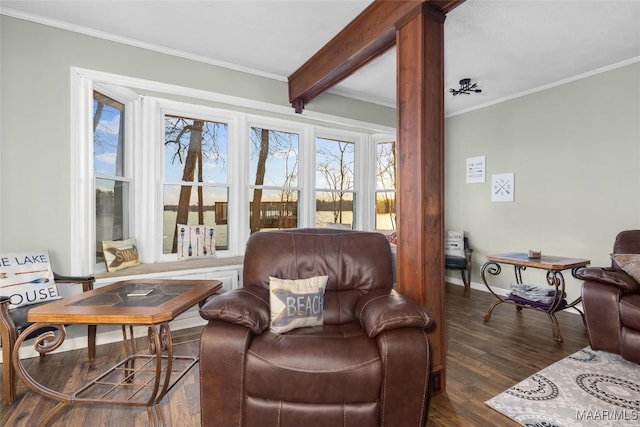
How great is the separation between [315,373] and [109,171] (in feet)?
8.98

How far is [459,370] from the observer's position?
2.27 metres

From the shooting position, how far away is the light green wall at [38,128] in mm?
2422

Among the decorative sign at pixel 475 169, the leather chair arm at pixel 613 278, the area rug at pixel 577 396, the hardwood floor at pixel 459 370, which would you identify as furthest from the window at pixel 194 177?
the decorative sign at pixel 475 169

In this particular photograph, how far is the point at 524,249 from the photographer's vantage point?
4.11m

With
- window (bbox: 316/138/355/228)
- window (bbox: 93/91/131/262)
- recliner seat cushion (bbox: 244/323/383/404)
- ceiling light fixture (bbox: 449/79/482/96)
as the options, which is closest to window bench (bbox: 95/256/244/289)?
window (bbox: 93/91/131/262)

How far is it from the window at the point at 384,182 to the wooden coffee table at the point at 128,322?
301cm

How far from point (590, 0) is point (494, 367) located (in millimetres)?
2779

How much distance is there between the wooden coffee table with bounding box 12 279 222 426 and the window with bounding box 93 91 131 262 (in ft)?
3.35

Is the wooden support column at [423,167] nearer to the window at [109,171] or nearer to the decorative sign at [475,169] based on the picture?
the window at [109,171]

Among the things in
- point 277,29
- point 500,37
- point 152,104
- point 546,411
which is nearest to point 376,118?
point 500,37

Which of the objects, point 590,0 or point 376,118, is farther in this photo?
point 376,118

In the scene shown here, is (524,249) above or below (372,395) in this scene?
above

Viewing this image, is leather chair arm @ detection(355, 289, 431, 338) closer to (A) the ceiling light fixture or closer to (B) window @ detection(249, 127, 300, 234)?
(B) window @ detection(249, 127, 300, 234)

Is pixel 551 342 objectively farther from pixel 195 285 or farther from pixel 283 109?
pixel 283 109
